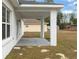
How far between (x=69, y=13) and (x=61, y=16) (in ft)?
17.7

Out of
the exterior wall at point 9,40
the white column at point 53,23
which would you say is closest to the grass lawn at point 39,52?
the exterior wall at point 9,40

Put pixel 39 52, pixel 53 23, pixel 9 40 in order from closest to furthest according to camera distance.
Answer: pixel 9 40 → pixel 39 52 → pixel 53 23

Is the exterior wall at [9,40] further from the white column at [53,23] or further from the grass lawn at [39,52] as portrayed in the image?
the white column at [53,23]

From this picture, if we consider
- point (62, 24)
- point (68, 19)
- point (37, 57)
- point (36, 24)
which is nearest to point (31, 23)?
point (36, 24)

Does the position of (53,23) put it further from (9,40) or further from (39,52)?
(9,40)

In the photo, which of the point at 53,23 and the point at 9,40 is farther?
the point at 53,23

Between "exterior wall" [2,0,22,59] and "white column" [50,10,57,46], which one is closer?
"exterior wall" [2,0,22,59]

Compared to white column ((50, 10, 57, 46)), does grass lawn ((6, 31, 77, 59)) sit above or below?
below

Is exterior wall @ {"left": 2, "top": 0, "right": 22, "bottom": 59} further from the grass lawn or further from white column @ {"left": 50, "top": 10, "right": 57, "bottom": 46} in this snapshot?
white column @ {"left": 50, "top": 10, "right": 57, "bottom": 46}

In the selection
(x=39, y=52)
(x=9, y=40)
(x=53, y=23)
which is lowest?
(x=39, y=52)

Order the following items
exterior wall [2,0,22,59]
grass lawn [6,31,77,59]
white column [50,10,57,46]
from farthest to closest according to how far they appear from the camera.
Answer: white column [50,10,57,46]
grass lawn [6,31,77,59]
exterior wall [2,0,22,59]

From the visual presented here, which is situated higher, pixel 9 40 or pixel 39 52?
pixel 9 40

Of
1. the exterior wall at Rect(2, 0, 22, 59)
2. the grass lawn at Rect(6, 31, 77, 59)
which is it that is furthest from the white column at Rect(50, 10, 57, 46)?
the exterior wall at Rect(2, 0, 22, 59)

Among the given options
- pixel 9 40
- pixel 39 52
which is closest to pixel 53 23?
pixel 39 52
